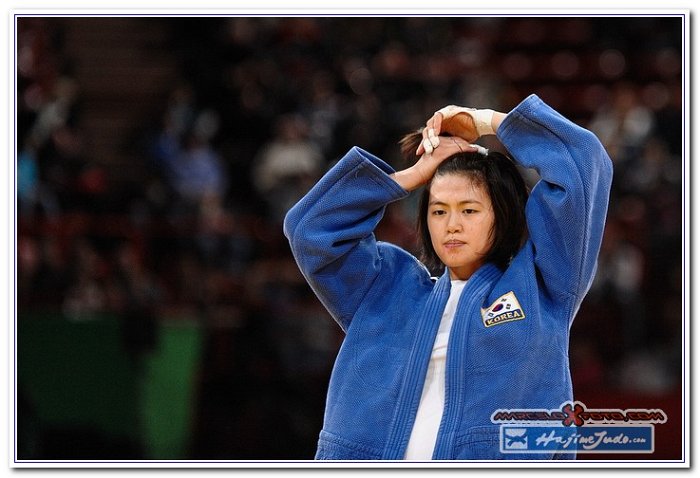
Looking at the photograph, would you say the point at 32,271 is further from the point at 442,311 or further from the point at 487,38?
the point at 487,38

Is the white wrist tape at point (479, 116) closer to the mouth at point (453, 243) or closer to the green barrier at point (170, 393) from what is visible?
the mouth at point (453, 243)

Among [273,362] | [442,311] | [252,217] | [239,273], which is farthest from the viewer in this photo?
[252,217]

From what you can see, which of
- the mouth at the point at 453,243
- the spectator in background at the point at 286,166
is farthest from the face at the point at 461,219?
the spectator in background at the point at 286,166

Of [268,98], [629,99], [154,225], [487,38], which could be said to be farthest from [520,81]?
[154,225]

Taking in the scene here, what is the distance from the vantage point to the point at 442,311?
117 inches

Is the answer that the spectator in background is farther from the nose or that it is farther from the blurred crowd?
the nose

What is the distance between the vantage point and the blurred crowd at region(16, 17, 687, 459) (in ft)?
25.2

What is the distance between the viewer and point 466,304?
291cm

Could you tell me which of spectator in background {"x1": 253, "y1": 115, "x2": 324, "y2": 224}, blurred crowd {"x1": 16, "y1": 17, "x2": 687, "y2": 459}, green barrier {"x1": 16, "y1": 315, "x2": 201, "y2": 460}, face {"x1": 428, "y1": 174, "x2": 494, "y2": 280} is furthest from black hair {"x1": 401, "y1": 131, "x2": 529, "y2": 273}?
spectator in background {"x1": 253, "y1": 115, "x2": 324, "y2": 224}

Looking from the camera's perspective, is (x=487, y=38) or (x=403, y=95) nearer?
(x=403, y=95)

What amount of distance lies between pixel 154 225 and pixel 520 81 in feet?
16.4

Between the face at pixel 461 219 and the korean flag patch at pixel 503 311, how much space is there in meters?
0.18

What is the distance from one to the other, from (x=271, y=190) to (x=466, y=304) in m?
6.52

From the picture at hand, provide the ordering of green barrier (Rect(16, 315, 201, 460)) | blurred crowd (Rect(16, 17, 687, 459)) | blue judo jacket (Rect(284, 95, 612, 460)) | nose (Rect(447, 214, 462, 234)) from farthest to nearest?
blurred crowd (Rect(16, 17, 687, 459))
green barrier (Rect(16, 315, 201, 460))
nose (Rect(447, 214, 462, 234))
blue judo jacket (Rect(284, 95, 612, 460))
